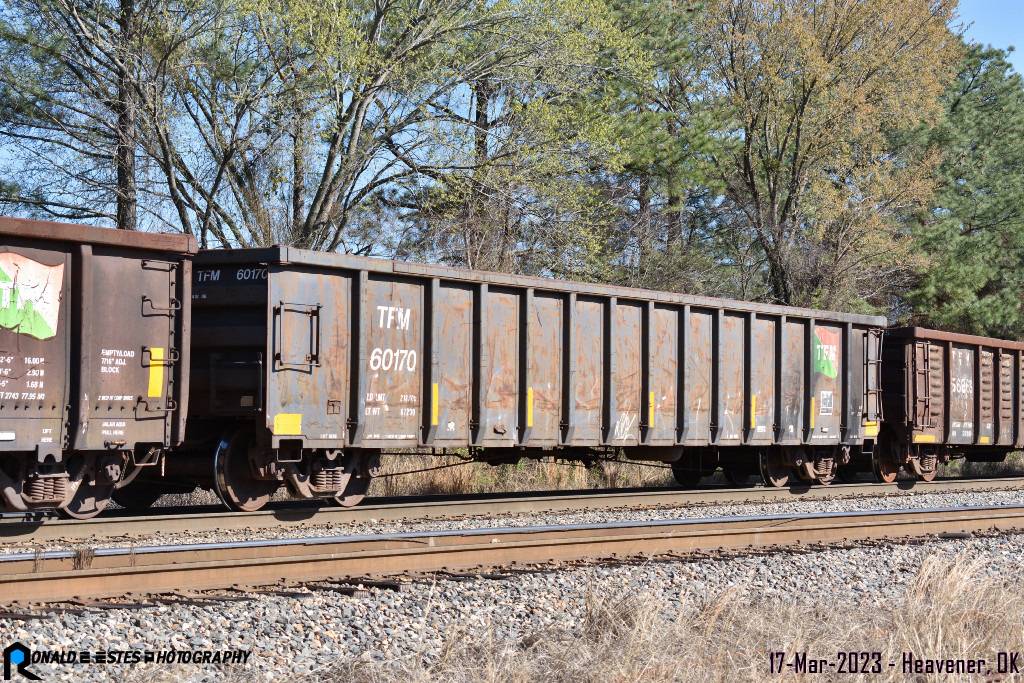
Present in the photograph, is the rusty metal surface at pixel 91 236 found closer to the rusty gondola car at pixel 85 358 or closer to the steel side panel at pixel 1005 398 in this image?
the rusty gondola car at pixel 85 358

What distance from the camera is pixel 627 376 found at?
15.0 metres

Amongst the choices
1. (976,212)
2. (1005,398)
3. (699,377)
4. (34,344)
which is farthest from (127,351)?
(976,212)

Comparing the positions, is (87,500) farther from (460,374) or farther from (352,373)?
(460,374)

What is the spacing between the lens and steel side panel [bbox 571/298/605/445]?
47.2 feet

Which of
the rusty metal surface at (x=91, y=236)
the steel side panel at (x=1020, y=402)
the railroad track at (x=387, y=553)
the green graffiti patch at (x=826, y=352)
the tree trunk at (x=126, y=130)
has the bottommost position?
the railroad track at (x=387, y=553)

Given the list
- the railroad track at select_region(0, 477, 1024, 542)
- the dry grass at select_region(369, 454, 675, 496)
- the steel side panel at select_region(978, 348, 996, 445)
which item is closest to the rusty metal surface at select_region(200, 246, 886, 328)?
the railroad track at select_region(0, 477, 1024, 542)

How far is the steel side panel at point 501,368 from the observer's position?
13.4 metres

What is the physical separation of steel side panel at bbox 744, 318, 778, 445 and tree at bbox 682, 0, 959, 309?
11722mm

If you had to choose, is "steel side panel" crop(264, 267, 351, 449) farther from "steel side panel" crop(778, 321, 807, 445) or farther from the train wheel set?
"steel side panel" crop(778, 321, 807, 445)

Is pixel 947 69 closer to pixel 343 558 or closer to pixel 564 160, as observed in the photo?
pixel 564 160

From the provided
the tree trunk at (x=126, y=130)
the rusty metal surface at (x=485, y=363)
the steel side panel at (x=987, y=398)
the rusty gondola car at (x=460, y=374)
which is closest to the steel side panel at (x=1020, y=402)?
the steel side panel at (x=987, y=398)

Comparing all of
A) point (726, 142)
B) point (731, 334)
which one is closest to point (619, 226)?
point (726, 142)

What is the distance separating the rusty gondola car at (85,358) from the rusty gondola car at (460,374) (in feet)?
3.54

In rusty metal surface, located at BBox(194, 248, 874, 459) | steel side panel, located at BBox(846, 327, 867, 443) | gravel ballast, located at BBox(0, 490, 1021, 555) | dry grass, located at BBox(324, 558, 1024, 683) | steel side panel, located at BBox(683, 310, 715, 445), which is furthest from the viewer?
steel side panel, located at BBox(846, 327, 867, 443)
